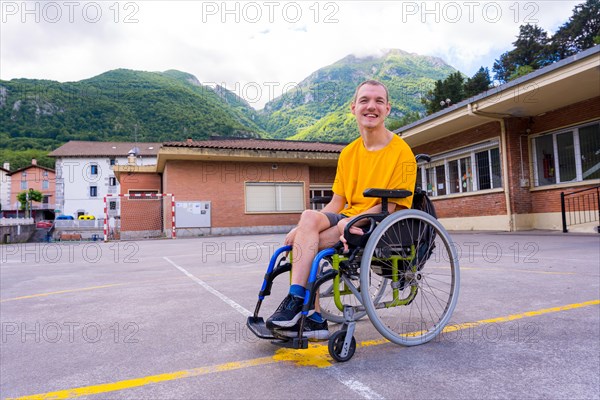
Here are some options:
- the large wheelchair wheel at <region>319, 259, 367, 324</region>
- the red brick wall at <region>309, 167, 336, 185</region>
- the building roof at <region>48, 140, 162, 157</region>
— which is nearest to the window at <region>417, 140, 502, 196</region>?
the red brick wall at <region>309, 167, 336, 185</region>

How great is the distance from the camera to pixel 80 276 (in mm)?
5746

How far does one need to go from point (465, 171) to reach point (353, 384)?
46.6 feet

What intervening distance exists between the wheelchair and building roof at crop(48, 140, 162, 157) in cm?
5809

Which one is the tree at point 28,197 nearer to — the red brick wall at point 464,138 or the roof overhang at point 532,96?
the red brick wall at point 464,138

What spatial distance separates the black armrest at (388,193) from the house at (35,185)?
80027mm

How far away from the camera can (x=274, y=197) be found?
21.8 metres

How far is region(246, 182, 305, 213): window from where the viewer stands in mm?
21312

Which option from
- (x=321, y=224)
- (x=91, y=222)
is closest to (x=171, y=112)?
(x=91, y=222)

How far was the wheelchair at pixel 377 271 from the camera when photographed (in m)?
1.94

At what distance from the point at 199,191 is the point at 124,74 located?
2519 inches

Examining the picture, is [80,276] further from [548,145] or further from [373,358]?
[548,145]

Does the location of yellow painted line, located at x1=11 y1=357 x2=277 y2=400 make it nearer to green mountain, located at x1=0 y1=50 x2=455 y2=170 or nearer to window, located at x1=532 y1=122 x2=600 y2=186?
window, located at x1=532 y1=122 x2=600 y2=186

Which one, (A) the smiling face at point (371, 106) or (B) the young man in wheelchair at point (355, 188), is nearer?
(B) the young man in wheelchair at point (355, 188)

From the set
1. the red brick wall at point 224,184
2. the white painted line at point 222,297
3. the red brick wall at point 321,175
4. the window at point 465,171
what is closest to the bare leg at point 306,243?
the white painted line at point 222,297
